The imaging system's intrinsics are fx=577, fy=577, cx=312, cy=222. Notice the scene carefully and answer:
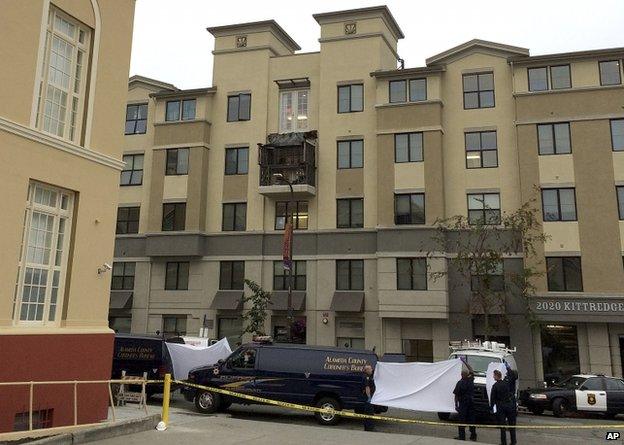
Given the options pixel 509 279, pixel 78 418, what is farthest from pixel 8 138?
pixel 509 279

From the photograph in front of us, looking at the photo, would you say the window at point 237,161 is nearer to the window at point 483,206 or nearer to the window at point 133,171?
the window at point 133,171

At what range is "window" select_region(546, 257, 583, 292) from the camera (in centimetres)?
2683

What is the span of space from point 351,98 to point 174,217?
1236 cm

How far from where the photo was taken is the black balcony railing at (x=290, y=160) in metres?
31.4

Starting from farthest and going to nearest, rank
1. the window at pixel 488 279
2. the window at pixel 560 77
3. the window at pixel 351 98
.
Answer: the window at pixel 351 98
the window at pixel 560 77
the window at pixel 488 279

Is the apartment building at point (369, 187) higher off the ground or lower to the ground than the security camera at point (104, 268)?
higher

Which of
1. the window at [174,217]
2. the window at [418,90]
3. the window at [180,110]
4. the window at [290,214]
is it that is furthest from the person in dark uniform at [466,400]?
the window at [180,110]

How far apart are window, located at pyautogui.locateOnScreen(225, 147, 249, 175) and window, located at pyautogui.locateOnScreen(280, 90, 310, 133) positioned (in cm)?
261

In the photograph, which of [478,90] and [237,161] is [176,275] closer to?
[237,161]

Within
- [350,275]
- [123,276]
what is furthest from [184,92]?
[350,275]

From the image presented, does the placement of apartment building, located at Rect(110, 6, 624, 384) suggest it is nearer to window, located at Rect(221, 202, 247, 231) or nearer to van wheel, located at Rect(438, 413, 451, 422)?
window, located at Rect(221, 202, 247, 231)

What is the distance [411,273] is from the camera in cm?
2889

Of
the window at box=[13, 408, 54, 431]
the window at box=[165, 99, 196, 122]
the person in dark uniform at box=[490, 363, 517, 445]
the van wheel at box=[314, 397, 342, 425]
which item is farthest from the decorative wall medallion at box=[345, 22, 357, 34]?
the window at box=[13, 408, 54, 431]

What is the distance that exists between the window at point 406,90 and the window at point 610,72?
8573mm
